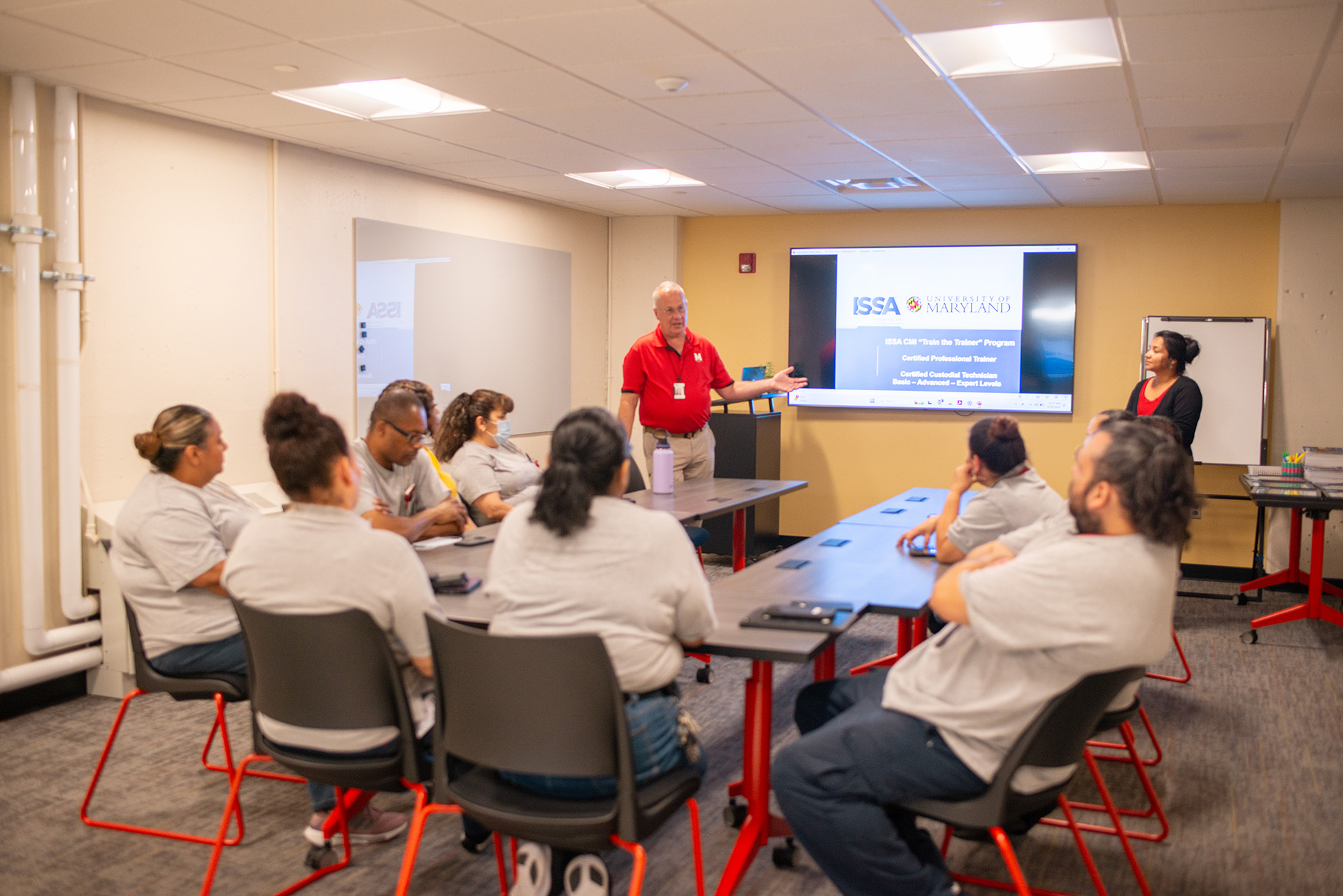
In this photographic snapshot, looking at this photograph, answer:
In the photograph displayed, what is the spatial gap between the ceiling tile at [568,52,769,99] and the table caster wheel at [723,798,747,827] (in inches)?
93.5

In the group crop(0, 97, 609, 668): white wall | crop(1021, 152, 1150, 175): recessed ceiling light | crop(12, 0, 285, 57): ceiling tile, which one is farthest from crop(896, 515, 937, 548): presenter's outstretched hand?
crop(0, 97, 609, 668): white wall

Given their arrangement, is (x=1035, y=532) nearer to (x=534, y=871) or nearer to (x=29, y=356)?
(x=534, y=871)

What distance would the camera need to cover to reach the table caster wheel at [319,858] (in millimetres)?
2654

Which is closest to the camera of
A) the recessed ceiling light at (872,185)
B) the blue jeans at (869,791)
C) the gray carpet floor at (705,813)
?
the blue jeans at (869,791)

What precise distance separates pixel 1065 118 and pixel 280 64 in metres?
3.07

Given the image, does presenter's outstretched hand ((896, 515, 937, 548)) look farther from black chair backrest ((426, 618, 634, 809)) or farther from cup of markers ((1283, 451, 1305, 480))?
cup of markers ((1283, 451, 1305, 480))

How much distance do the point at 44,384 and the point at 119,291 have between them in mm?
495

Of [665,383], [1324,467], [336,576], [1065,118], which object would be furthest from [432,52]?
[1324,467]

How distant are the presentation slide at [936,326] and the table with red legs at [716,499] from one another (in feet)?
7.55

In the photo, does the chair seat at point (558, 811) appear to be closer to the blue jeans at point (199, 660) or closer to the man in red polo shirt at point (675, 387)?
the blue jeans at point (199, 660)

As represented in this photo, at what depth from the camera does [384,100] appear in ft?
14.3

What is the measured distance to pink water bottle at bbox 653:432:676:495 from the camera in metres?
4.66

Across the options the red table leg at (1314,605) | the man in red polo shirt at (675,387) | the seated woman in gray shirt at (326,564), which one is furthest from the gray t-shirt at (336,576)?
the red table leg at (1314,605)

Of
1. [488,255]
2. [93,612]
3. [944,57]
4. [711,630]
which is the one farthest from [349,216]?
[711,630]
